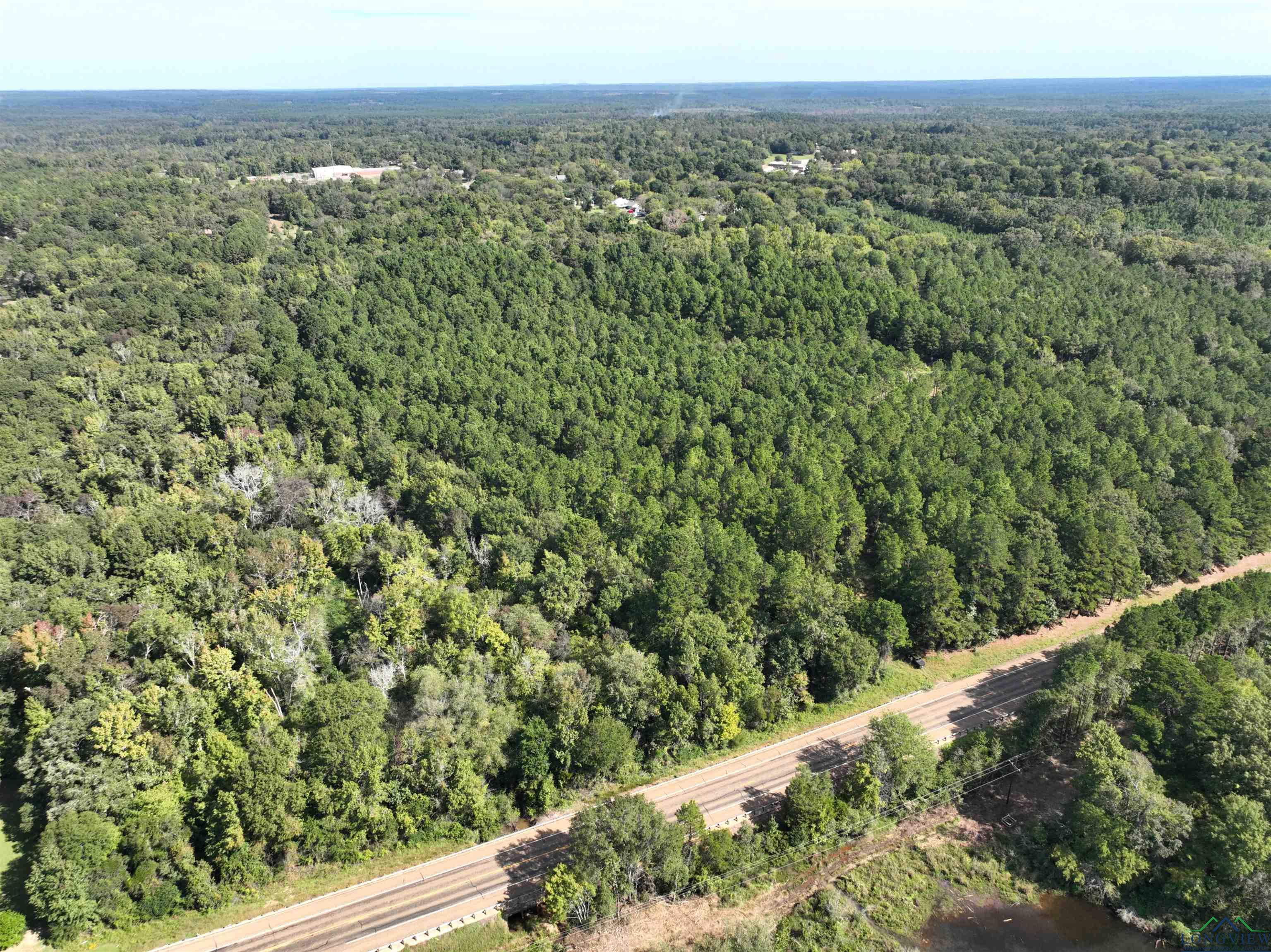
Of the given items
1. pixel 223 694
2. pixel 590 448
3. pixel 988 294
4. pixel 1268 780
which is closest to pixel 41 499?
pixel 223 694

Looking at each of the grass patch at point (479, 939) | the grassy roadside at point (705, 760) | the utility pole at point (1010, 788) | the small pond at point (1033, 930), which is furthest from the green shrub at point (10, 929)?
the utility pole at point (1010, 788)

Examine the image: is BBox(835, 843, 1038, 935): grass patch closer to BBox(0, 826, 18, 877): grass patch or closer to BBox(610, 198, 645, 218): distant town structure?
BBox(0, 826, 18, 877): grass patch

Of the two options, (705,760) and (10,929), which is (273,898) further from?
(705,760)

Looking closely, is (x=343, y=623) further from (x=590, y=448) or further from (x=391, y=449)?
(x=590, y=448)

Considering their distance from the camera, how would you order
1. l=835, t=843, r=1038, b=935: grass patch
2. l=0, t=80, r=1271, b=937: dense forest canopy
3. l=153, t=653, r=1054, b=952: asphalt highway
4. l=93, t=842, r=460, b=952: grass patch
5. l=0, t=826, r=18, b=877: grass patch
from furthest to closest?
l=0, t=80, r=1271, b=937: dense forest canopy, l=0, t=826, r=18, b=877: grass patch, l=835, t=843, r=1038, b=935: grass patch, l=153, t=653, r=1054, b=952: asphalt highway, l=93, t=842, r=460, b=952: grass patch

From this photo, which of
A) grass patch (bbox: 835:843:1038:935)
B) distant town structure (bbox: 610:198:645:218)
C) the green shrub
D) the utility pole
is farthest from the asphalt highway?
distant town structure (bbox: 610:198:645:218)

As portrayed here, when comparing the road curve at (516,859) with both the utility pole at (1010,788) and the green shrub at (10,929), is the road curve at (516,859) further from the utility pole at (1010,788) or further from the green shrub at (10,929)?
the green shrub at (10,929)
